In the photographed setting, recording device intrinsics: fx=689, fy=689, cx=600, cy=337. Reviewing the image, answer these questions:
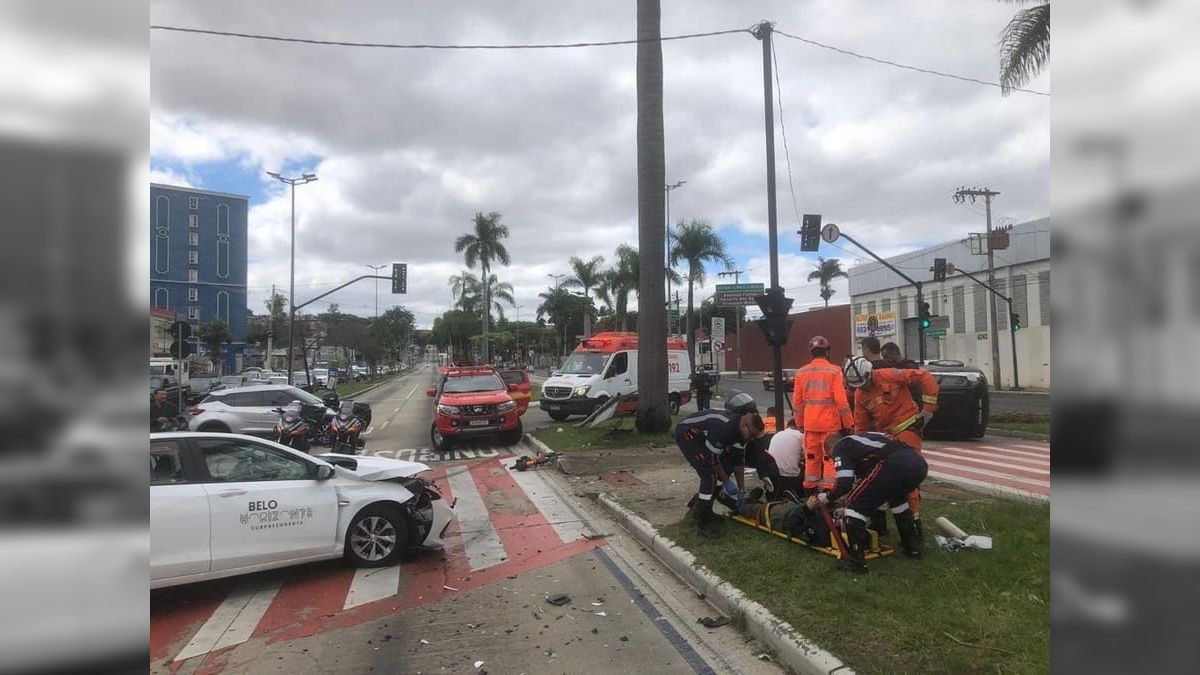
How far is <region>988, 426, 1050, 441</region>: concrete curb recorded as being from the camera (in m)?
15.2

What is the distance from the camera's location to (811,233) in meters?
16.7

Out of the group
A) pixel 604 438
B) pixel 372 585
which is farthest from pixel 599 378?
pixel 372 585

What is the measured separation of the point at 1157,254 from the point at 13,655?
2550 mm

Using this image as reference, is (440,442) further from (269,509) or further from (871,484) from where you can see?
(871,484)

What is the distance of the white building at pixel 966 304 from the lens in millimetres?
36750

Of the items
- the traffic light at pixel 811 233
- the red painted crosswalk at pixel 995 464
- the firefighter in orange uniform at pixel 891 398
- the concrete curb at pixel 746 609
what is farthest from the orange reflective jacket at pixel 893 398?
the traffic light at pixel 811 233

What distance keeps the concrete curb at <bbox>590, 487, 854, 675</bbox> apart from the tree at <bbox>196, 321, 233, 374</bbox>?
39.5 meters

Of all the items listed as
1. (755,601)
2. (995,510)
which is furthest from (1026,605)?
(995,510)

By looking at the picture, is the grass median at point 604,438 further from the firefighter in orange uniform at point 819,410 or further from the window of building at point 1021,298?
the window of building at point 1021,298

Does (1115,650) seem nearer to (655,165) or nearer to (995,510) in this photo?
(995,510)

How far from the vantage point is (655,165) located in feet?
49.3

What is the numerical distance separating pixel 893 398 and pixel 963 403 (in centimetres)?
996

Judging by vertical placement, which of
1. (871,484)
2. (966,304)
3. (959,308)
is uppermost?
(966,304)

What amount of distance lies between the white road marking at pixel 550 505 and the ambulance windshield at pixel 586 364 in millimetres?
7838
